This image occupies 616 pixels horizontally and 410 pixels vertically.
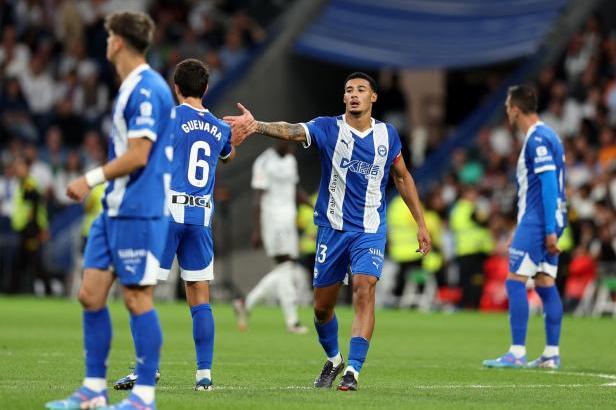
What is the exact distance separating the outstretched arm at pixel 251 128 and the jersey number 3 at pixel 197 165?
0.22 m

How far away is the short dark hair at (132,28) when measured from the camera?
8.29 meters

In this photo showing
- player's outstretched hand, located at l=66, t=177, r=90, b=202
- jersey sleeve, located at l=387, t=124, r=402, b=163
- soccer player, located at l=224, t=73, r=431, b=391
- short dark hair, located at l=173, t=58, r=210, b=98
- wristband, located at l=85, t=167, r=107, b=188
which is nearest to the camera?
player's outstretched hand, located at l=66, t=177, r=90, b=202

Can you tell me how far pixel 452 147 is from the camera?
28875 millimetres

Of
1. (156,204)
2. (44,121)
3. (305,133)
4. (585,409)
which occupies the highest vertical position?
(44,121)

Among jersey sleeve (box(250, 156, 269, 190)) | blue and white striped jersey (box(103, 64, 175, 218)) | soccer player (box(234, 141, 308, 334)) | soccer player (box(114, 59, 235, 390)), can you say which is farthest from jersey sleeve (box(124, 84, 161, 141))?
jersey sleeve (box(250, 156, 269, 190))

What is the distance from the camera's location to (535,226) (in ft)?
44.6

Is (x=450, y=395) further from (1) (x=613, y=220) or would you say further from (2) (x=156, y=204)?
(1) (x=613, y=220)

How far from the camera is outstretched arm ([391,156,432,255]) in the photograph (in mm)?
10992

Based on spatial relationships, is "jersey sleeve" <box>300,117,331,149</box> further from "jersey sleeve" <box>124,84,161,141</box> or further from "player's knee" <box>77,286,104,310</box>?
"player's knee" <box>77,286,104,310</box>

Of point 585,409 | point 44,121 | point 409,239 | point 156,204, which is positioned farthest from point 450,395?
point 44,121

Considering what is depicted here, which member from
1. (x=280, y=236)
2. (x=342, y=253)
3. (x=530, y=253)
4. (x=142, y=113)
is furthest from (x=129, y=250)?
(x=280, y=236)

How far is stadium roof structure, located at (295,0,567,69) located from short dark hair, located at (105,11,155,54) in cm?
2115

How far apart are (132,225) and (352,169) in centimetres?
299

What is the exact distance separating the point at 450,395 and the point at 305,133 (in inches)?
89.4
